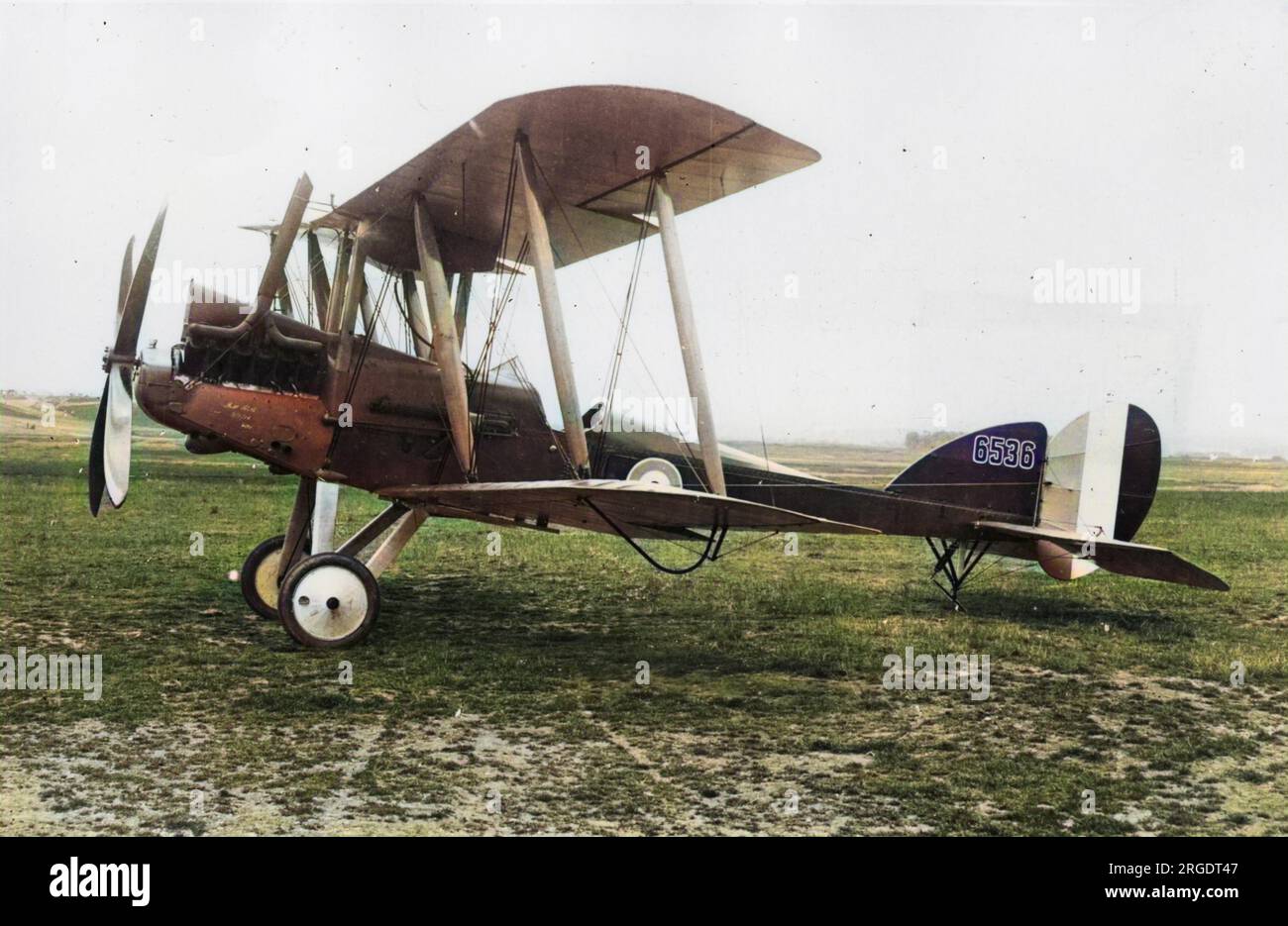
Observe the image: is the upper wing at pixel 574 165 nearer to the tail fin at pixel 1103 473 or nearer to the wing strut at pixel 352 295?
the wing strut at pixel 352 295

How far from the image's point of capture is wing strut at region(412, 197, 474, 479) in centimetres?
586

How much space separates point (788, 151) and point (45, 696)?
4948mm

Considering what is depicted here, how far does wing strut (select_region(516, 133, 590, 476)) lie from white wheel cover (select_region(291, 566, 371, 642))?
1.58 meters

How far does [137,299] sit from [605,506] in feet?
10.2

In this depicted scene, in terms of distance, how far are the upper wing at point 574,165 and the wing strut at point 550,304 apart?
26 centimetres

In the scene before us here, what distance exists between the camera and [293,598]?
18.4 feet

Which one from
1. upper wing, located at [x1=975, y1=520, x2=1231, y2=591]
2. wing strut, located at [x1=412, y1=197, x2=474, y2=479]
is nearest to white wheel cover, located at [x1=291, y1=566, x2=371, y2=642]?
wing strut, located at [x1=412, y1=197, x2=474, y2=479]

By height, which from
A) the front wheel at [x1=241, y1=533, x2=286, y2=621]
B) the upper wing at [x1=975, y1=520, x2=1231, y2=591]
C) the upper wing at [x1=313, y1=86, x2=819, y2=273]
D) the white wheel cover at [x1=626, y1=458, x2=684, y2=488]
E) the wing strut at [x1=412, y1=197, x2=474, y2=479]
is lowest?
the front wheel at [x1=241, y1=533, x2=286, y2=621]

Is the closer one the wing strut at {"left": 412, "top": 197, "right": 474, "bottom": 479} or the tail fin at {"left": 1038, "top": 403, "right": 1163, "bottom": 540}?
the wing strut at {"left": 412, "top": 197, "right": 474, "bottom": 479}

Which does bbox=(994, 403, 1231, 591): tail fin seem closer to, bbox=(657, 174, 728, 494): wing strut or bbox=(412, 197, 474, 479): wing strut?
bbox=(657, 174, 728, 494): wing strut

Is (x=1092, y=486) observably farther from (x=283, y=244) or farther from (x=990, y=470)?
(x=283, y=244)

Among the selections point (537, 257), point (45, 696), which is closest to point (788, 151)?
point (537, 257)

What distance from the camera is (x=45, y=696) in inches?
178
